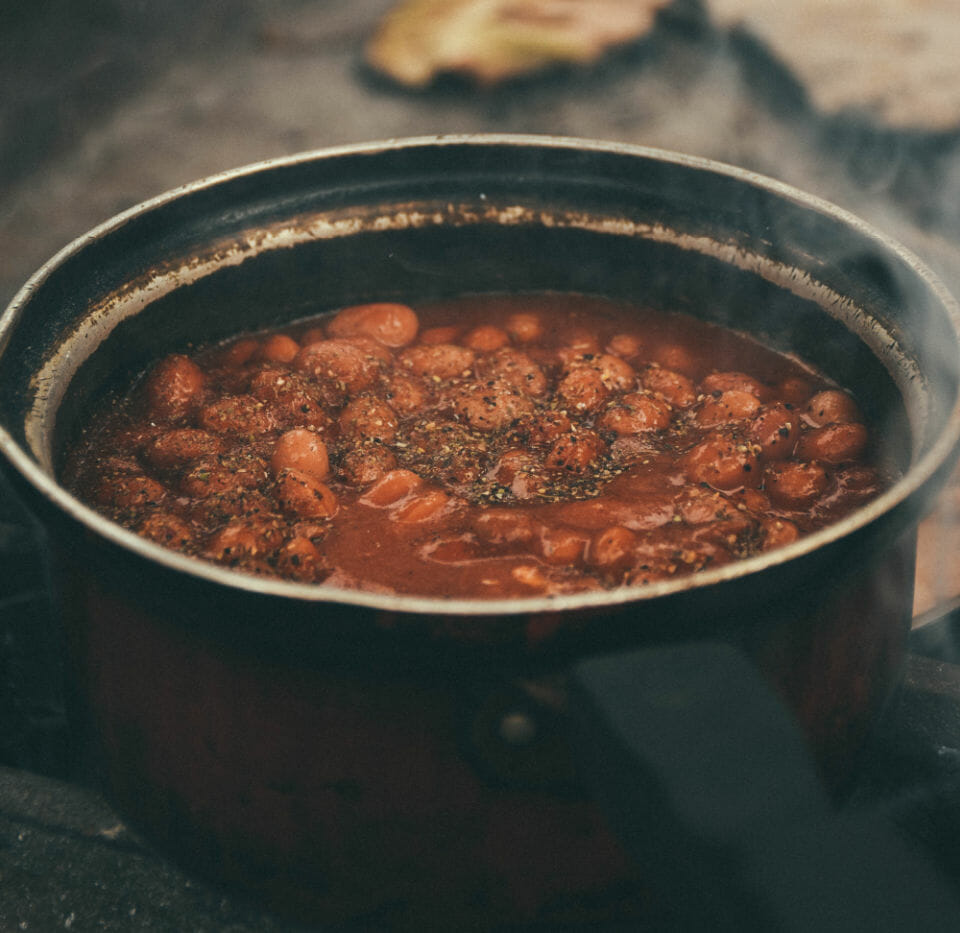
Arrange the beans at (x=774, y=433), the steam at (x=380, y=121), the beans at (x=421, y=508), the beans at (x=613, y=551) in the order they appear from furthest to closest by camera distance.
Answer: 1. the steam at (x=380, y=121)
2. the beans at (x=774, y=433)
3. the beans at (x=421, y=508)
4. the beans at (x=613, y=551)

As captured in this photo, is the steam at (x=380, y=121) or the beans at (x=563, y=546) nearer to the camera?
the beans at (x=563, y=546)

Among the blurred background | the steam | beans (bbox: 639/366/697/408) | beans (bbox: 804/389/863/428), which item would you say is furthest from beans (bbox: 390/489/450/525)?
the steam

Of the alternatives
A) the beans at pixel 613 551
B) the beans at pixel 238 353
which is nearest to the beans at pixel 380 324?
the beans at pixel 238 353

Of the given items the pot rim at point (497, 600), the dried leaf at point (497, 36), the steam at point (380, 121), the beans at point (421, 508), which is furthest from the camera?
the dried leaf at point (497, 36)

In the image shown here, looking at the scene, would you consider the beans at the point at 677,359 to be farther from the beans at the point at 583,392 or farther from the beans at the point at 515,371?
the beans at the point at 515,371

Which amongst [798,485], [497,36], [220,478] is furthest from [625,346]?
[497,36]

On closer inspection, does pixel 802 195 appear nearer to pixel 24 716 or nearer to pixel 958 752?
pixel 958 752

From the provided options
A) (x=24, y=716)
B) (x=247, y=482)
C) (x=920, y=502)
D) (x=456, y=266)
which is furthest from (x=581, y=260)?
(x=24, y=716)
